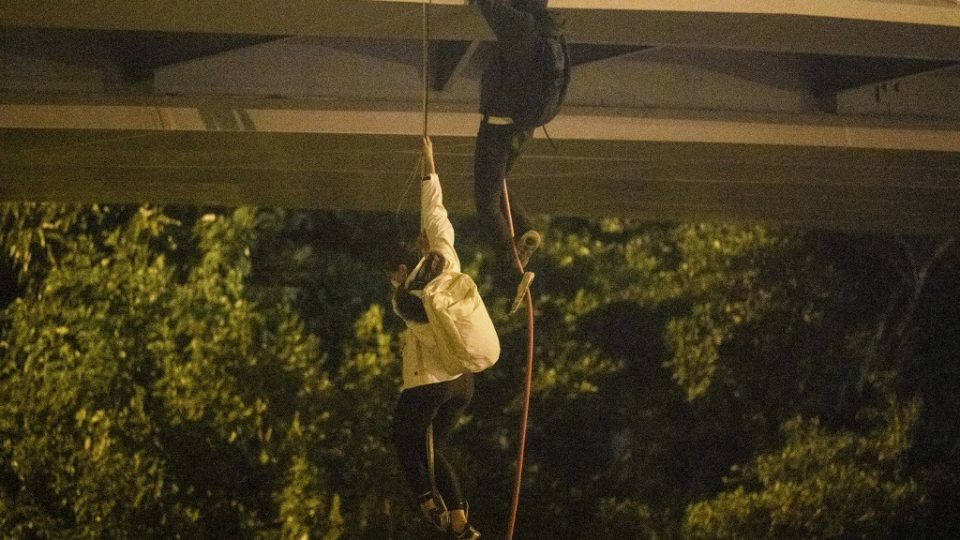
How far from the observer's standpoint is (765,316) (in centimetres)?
1728

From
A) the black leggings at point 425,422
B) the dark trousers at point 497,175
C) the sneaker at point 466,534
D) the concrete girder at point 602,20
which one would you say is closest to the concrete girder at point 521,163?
the concrete girder at point 602,20

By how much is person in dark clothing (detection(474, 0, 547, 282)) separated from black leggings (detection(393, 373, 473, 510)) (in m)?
0.89

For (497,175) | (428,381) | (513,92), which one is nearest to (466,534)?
(428,381)

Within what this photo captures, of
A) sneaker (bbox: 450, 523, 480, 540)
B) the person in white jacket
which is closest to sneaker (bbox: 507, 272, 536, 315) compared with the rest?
the person in white jacket

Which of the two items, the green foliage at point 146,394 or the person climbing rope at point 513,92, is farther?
the green foliage at point 146,394

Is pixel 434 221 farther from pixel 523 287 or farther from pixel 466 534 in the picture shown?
pixel 466 534

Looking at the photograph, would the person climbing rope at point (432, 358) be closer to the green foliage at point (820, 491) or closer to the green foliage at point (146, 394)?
the green foliage at point (146, 394)

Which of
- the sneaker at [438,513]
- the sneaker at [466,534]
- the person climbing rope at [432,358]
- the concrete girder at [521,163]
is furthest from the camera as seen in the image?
the concrete girder at [521,163]

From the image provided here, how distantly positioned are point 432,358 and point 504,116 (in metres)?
1.32

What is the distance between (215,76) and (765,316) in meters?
9.88

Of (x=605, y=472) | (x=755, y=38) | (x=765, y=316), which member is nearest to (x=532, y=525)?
(x=605, y=472)

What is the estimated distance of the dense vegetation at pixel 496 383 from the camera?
48.0 ft

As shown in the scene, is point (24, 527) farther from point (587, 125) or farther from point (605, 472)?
point (587, 125)

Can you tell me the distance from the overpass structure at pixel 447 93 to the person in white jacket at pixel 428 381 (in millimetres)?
1153
